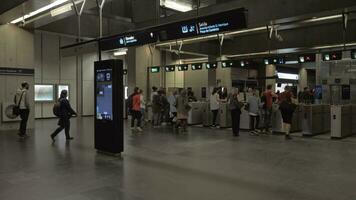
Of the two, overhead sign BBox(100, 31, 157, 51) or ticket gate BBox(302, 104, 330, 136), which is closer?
Result: overhead sign BBox(100, 31, 157, 51)

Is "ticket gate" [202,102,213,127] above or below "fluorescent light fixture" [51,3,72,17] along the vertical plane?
below

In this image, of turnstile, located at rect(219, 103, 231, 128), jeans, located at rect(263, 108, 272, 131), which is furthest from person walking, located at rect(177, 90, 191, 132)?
jeans, located at rect(263, 108, 272, 131)

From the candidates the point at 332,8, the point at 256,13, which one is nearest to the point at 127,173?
the point at 256,13

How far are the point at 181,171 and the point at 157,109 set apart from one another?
8445mm

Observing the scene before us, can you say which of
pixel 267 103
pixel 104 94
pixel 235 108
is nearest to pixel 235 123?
pixel 235 108

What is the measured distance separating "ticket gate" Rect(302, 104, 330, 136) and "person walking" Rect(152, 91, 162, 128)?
5729 millimetres

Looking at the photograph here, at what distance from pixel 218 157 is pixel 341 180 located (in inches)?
105

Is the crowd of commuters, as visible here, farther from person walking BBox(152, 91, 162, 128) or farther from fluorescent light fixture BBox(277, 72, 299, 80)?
fluorescent light fixture BBox(277, 72, 299, 80)

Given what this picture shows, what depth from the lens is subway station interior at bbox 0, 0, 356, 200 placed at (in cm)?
556

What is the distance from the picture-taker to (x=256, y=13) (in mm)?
9766

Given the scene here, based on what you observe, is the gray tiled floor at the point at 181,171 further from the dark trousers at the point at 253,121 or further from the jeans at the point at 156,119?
the jeans at the point at 156,119

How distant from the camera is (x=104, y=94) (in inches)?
315

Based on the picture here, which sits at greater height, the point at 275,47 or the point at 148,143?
the point at 275,47

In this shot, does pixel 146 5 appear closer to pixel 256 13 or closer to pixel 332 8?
pixel 256 13
